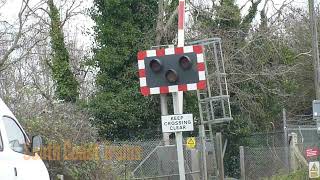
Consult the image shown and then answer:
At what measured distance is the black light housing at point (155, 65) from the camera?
10422 mm

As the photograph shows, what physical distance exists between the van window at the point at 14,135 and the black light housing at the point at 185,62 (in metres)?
3.07

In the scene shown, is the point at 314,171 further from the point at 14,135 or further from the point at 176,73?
the point at 14,135

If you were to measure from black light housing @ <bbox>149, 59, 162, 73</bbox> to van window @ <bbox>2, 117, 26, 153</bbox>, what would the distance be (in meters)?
2.69

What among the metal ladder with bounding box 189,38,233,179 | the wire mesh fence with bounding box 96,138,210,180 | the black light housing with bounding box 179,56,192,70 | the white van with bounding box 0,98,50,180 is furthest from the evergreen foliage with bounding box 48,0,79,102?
the white van with bounding box 0,98,50,180

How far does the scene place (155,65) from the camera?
10492 mm

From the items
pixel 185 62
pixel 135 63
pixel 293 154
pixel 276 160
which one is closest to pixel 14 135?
pixel 185 62

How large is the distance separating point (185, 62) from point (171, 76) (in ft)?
1.16

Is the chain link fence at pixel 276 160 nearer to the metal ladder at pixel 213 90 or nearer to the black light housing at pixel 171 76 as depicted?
the metal ladder at pixel 213 90

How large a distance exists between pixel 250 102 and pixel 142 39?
591cm

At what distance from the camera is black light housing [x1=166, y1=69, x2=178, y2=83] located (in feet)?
34.1

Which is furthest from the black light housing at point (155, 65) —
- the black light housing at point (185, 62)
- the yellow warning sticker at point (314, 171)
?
the yellow warning sticker at point (314, 171)

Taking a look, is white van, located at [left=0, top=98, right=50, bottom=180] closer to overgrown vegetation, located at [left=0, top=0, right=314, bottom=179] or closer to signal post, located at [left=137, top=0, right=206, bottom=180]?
signal post, located at [left=137, top=0, right=206, bottom=180]

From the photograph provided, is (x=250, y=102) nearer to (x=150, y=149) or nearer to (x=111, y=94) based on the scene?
(x=111, y=94)

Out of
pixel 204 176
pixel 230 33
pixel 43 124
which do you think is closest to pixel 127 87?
pixel 230 33
